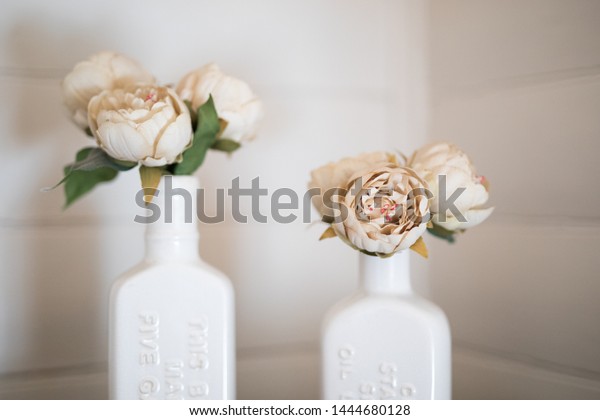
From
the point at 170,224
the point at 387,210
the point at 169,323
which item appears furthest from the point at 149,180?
the point at 387,210

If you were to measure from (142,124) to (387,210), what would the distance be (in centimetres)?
26

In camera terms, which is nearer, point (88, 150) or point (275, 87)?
point (88, 150)

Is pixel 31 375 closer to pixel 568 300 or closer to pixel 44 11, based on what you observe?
pixel 44 11

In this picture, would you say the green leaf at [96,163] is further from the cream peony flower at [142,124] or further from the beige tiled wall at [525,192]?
the beige tiled wall at [525,192]

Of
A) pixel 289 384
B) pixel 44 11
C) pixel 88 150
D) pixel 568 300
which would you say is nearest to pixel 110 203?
pixel 88 150

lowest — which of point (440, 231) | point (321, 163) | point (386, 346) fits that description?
point (386, 346)

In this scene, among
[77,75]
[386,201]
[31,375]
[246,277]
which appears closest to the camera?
[386,201]

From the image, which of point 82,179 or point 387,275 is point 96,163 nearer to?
point 82,179

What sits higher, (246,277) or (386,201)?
(386,201)

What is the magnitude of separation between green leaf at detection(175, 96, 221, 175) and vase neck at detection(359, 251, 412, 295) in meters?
0.22

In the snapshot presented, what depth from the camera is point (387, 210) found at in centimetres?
61

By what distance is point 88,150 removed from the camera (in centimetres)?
74

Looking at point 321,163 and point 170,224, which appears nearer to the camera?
point 170,224

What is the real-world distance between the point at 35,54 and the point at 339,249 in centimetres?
54
